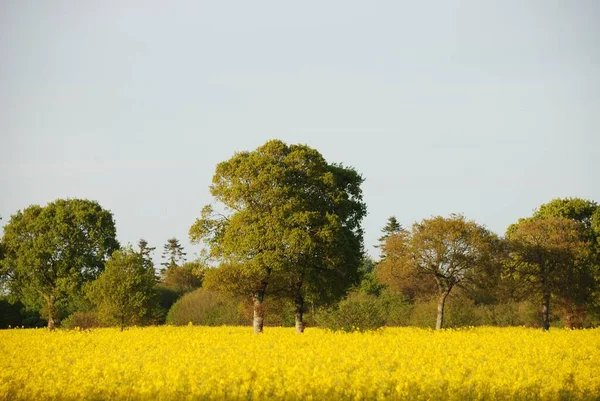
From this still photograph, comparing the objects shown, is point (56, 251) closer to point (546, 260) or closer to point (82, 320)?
point (82, 320)

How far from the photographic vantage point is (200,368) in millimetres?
18172

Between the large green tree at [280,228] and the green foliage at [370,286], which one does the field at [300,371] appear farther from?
the green foliage at [370,286]

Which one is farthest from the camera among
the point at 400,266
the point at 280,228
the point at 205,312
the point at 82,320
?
the point at 205,312

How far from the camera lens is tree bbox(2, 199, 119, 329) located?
176 feet

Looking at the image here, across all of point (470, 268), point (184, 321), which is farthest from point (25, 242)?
point (470, 268)

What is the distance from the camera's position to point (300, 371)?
57.7 feet

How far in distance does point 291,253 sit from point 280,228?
163cm

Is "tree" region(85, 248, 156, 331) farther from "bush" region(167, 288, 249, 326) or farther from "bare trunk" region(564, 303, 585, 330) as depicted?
"bare trunk" region(564, 303, 585, 330)

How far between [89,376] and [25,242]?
4164cm

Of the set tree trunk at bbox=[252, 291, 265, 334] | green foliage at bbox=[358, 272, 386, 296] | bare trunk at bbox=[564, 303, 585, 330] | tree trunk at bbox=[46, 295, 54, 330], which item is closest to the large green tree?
tree trunk at bbox=[252, 291, 265, 334]

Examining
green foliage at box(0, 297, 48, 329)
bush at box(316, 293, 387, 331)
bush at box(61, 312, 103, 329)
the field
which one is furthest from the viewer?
green foliage at box(0, 297, 48, 329)

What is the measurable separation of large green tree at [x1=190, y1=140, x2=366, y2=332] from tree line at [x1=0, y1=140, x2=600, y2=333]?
0.08 meters

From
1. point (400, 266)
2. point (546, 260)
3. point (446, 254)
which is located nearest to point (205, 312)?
point (400, 266)

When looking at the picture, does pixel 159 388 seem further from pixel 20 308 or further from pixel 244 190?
pixel 20 308
